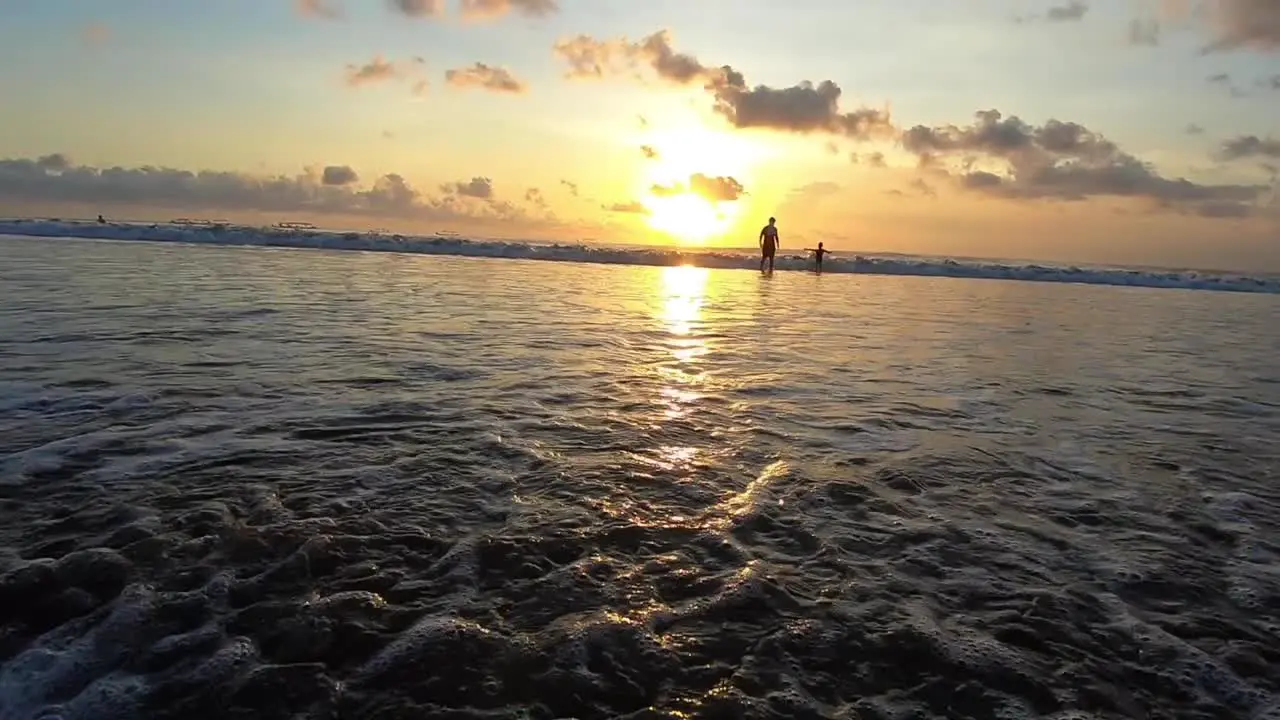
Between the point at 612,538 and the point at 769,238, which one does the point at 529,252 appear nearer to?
the point at 769,238

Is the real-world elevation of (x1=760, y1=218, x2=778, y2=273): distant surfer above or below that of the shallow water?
above

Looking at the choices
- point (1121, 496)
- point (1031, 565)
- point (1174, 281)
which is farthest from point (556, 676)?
point (1174, 281)

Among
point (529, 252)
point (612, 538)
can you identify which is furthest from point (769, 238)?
point (612, 538)

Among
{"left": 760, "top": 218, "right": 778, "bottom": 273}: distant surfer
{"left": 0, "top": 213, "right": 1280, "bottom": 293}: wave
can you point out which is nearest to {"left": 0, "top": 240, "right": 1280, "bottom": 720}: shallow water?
{"left": 760, "top": 218, "right": 778, "bottom": 273}: distant surfer

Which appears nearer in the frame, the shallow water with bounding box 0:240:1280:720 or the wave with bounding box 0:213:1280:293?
the shallow water with bounding box 0:240:1280:720

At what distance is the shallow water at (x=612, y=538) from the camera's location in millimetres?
2945

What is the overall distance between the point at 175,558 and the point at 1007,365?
34.0 ft

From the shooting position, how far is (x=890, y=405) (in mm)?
7766

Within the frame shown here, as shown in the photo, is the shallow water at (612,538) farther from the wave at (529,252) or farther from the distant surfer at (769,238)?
the wave at (529,252)

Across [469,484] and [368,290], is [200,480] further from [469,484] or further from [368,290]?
[368,290]

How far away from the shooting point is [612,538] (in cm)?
419

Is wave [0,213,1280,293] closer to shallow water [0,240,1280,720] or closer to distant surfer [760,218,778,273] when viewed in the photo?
distant surfer [760,218,778,273]

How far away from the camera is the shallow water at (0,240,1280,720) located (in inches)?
116

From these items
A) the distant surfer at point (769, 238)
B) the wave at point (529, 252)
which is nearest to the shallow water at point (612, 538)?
the distant surfer at point (769, 238)
